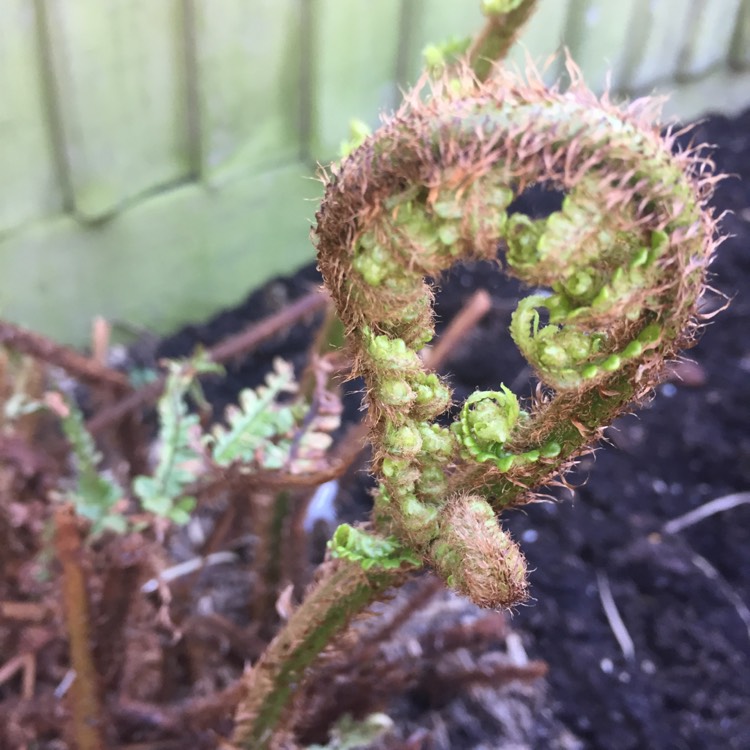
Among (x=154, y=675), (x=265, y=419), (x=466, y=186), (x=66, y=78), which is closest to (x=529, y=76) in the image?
(x=466, y=186)

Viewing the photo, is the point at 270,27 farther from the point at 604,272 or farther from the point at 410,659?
the point at 604,272

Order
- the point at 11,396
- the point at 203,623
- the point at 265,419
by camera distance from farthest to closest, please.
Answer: the point at 11,396
the point at 203,623
the point at 265,419

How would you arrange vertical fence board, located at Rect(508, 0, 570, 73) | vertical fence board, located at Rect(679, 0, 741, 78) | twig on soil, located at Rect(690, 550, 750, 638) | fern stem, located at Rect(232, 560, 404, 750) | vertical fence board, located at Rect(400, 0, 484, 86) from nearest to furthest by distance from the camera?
fern stem, located at Rect(232, 560, 404, 750) → twig on soil, located at Rect(690, 550, 750, 638) → vertical fence board, located at Rect(400, 0, 484, 86) → vertical fence board, located at Rect(508, 0, 570, 73) → vertical fence board, located at Rect(679, 0, 741, 78)

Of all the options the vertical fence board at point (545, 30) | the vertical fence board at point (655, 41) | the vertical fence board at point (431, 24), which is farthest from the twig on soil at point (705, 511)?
the vertical fence board at point (655, 41)

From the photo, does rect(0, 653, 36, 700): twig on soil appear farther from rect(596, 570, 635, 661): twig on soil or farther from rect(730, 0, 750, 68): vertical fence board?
rect(730, 0, 750, 68): vertical fence board

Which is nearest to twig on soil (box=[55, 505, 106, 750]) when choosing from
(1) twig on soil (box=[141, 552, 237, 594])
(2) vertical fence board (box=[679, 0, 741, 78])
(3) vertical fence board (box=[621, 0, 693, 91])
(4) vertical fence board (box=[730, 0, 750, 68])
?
(1) twig on soil (box=[141, 552, 237, 594])

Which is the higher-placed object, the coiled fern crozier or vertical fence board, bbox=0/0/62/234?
the coiled fern crozier
